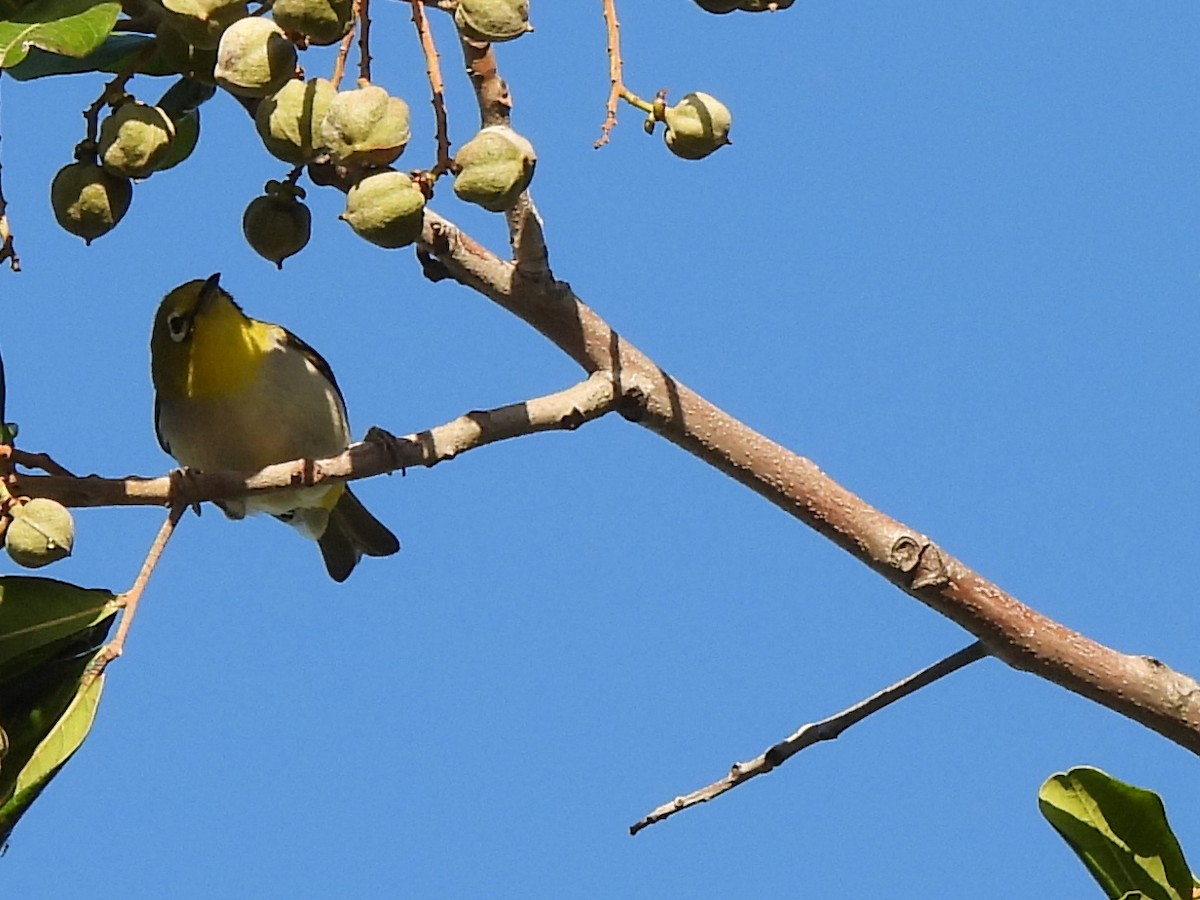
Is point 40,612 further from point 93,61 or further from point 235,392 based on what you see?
point 235,392

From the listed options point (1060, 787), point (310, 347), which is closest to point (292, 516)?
point (310, 347)

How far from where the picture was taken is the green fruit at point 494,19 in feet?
6.09

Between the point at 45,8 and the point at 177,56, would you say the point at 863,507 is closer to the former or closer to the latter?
the point at 177,56

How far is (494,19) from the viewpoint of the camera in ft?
6.12

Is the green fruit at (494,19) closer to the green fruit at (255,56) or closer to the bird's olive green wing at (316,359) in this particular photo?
the green fruit at (255,56)

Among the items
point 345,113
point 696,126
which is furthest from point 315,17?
point 696,126

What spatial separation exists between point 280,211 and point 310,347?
129 inches

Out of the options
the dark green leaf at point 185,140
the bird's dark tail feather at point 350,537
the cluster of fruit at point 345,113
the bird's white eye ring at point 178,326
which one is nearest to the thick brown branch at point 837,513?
the cluster of fruit at point 345,113

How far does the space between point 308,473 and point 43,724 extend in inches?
25.4

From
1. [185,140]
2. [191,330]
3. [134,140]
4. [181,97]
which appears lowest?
[134,140]

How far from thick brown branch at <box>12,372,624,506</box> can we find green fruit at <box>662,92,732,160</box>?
410 millimetres

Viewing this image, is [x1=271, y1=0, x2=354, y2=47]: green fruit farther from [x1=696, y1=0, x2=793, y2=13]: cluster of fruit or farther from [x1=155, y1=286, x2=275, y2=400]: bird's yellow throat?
[x1=155, y1=286, x2=275, y2=400]: bird's yellow throat

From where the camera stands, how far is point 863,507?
91.4 inches

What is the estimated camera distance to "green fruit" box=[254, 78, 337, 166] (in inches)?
74.4
